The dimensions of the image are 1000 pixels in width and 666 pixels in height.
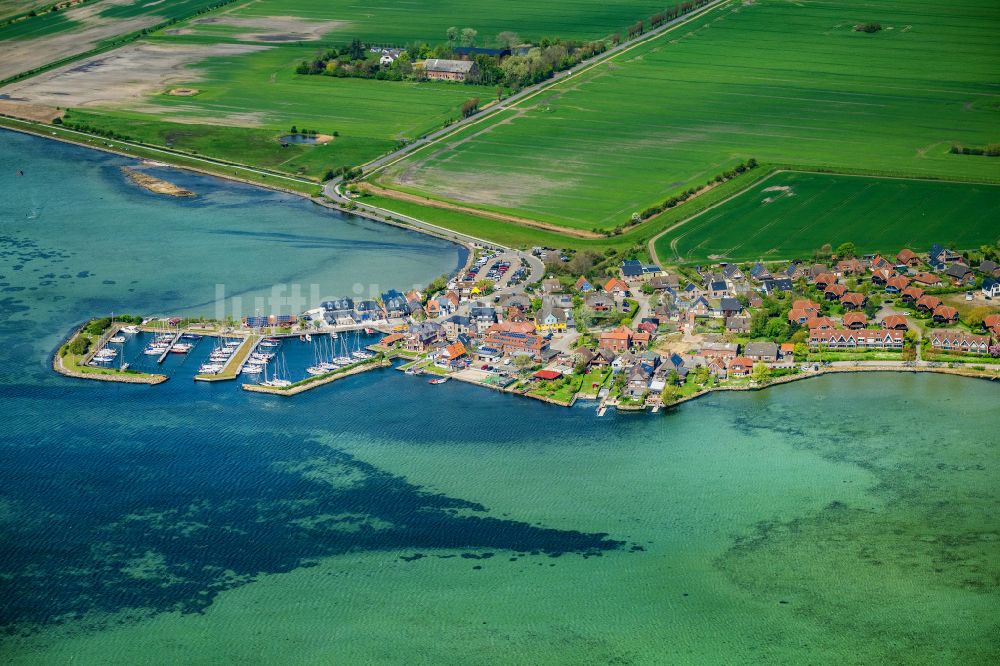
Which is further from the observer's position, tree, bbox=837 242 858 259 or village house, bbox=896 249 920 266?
tree, bbox=837 242 858 259

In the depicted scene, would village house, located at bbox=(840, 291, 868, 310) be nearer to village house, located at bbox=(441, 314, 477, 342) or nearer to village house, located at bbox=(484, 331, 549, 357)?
village house, located at bbox=(484, 331, 549, 357)

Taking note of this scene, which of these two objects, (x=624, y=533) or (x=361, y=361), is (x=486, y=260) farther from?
(x=624, y=533)

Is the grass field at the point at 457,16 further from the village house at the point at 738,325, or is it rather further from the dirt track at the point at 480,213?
the village house at the point at 738,325

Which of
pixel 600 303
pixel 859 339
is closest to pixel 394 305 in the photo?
pixel 600 303

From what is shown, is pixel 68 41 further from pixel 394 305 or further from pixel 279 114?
pixel 394 305

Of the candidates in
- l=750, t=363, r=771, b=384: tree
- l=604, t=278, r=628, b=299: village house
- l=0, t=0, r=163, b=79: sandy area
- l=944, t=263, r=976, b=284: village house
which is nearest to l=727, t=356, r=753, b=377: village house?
l=750, t=363, r=771, b=384: tree

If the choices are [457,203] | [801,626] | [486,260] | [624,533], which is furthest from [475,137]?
[801,626]
